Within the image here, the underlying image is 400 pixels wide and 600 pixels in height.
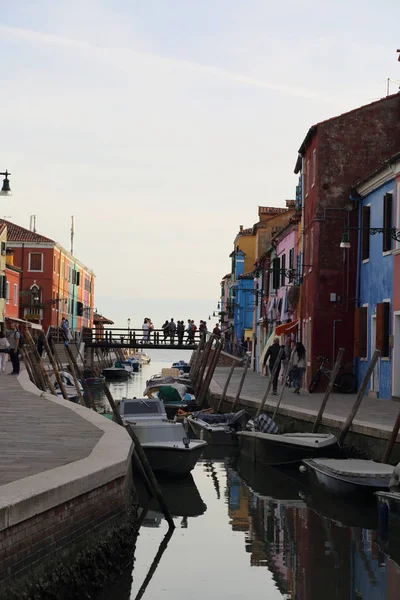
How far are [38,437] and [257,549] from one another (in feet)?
10.5

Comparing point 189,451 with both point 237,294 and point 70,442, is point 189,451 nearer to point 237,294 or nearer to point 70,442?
point 70,442

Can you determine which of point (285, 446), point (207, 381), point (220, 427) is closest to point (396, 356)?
point (220, 427)

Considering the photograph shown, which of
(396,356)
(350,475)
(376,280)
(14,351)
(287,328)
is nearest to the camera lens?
(350,475)

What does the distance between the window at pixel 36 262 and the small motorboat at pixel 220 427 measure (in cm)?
4886

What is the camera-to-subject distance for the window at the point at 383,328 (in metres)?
25.4

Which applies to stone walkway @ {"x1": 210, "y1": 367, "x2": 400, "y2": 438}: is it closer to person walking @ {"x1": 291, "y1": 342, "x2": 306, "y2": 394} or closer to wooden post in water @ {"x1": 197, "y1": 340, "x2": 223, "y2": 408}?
person walking @ {"x1": 291, "y1": 342, "x2": 306, "y2": 394}

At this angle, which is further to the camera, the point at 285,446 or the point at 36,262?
the point at 36,262

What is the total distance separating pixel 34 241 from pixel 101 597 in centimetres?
6502

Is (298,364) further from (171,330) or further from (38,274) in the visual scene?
(38,274)

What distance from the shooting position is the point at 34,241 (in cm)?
7306

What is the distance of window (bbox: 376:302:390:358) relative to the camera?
83.5 ft

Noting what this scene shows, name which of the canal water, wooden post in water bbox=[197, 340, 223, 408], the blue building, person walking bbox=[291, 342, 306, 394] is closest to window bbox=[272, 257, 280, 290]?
wooden post in water bbox=[197, 340, 223, 408]

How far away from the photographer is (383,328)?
2547cm

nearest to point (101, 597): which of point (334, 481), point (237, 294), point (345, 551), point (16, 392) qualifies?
point (345, 551)
